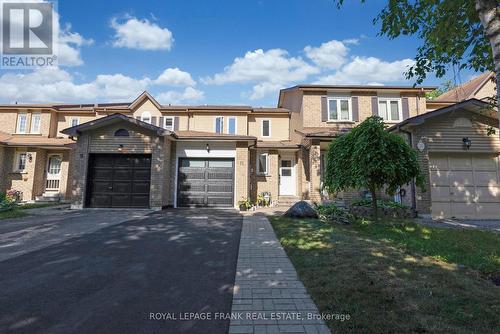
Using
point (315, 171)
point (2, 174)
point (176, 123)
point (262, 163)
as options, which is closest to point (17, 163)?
point (2, 174)

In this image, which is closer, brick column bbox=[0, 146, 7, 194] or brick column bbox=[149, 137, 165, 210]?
brick column bbox=[149, 137, 165, 210]

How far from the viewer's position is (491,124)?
10.5 m

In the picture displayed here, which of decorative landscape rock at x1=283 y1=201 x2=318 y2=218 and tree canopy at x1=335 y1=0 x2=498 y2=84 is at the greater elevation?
tree canopy at x1=335 y1=0 x2=498 y2=84

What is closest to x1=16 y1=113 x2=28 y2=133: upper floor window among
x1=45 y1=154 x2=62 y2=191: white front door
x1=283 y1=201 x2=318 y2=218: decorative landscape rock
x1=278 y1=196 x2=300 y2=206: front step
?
x1=45 y1=154 x2=62 y2=191: white front door

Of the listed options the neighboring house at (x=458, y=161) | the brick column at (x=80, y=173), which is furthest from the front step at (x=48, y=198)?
the neighboring house at (x=458, y=161)

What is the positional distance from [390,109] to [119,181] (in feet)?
53.3

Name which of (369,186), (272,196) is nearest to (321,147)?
(272,196)

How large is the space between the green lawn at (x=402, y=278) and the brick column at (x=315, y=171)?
19.6 feet

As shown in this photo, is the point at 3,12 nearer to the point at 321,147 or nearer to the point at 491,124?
the point at 321,147

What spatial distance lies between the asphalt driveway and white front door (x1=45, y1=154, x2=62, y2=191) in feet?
44.6

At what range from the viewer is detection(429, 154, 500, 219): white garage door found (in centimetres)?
1032

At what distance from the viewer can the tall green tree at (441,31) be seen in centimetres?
553

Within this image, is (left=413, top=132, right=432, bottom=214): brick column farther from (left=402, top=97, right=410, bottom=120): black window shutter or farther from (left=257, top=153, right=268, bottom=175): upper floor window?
(left=257, top=153, right=268, bottom=175): upper floor window

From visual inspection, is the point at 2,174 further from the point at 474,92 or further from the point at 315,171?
the point at 474,92
